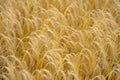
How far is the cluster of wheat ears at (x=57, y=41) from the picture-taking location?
223 centimetres

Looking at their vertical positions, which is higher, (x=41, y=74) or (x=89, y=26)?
(x=89, y=26)

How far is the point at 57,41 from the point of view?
2518mm

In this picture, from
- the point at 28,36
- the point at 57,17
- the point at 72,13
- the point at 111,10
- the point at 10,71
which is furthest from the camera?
the point at 111,10

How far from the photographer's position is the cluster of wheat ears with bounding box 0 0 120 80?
223cm

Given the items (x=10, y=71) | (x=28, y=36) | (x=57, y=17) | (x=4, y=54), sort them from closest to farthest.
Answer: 1. (x=10, y=71)
2. (x=4, y=54)
3. (x=28, y=36)
4. (x=57, y=17)

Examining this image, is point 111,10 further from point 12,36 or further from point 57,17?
point 12,36

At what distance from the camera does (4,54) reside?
2.37 m

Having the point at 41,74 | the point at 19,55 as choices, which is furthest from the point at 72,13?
the point at 41,74

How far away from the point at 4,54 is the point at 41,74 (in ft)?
1.46

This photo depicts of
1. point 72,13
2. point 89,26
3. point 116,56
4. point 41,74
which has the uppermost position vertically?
point 72,13

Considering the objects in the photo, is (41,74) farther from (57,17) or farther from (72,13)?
(72,13)

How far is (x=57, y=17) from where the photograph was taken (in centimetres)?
278

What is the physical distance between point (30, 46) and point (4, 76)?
473mm

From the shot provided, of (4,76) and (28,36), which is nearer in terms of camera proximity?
(4,76)
